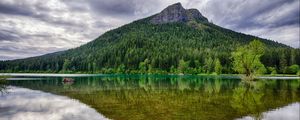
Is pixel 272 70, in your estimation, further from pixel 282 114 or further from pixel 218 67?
pixel 282 114

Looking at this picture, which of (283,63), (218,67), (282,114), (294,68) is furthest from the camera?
(283,63)

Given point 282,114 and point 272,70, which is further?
point 272,70

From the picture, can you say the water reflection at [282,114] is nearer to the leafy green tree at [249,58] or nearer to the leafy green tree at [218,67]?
the leafy green tree at [249,58]

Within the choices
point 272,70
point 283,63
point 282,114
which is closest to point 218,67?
point 272,70

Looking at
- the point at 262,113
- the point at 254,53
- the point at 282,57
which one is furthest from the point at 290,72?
the point at 262,113

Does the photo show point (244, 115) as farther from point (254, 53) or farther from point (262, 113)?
point (254, 53)

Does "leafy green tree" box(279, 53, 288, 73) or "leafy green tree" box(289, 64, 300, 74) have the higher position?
"leafy green tree" box(279, 53, 288, 73)

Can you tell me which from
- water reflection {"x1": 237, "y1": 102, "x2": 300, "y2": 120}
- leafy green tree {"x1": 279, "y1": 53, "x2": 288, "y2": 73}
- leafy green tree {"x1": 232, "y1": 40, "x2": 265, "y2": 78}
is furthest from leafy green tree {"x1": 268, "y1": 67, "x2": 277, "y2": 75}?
→ water reflection {"x1": 237, "y1": 102, "x2": 300, "y2": 120}

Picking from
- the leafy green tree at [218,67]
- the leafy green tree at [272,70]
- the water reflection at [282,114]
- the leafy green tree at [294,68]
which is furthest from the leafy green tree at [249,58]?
the leafy green tree at [294,68]

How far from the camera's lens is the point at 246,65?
93688 millimetres

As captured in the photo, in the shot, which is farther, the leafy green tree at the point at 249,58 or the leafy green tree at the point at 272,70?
the leafy green tree at the point at 272,70

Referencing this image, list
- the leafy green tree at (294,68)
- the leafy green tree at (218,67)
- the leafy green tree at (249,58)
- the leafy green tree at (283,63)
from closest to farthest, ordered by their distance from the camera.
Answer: the leafy green tree at (249,58) < the leafy green tree at (294,68) < the leafy green tree at (218,67) < the leafy green tree at (283,63)

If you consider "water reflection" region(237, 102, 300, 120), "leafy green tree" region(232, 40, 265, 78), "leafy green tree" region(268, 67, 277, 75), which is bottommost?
"water reflection" region(237, 102, 300, 120)

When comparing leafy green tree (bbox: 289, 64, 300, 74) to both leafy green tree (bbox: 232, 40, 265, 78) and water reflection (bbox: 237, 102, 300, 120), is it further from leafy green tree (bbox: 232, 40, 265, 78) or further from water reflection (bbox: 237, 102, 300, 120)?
water reflection (bbox: 237, 102, 300, 120)
